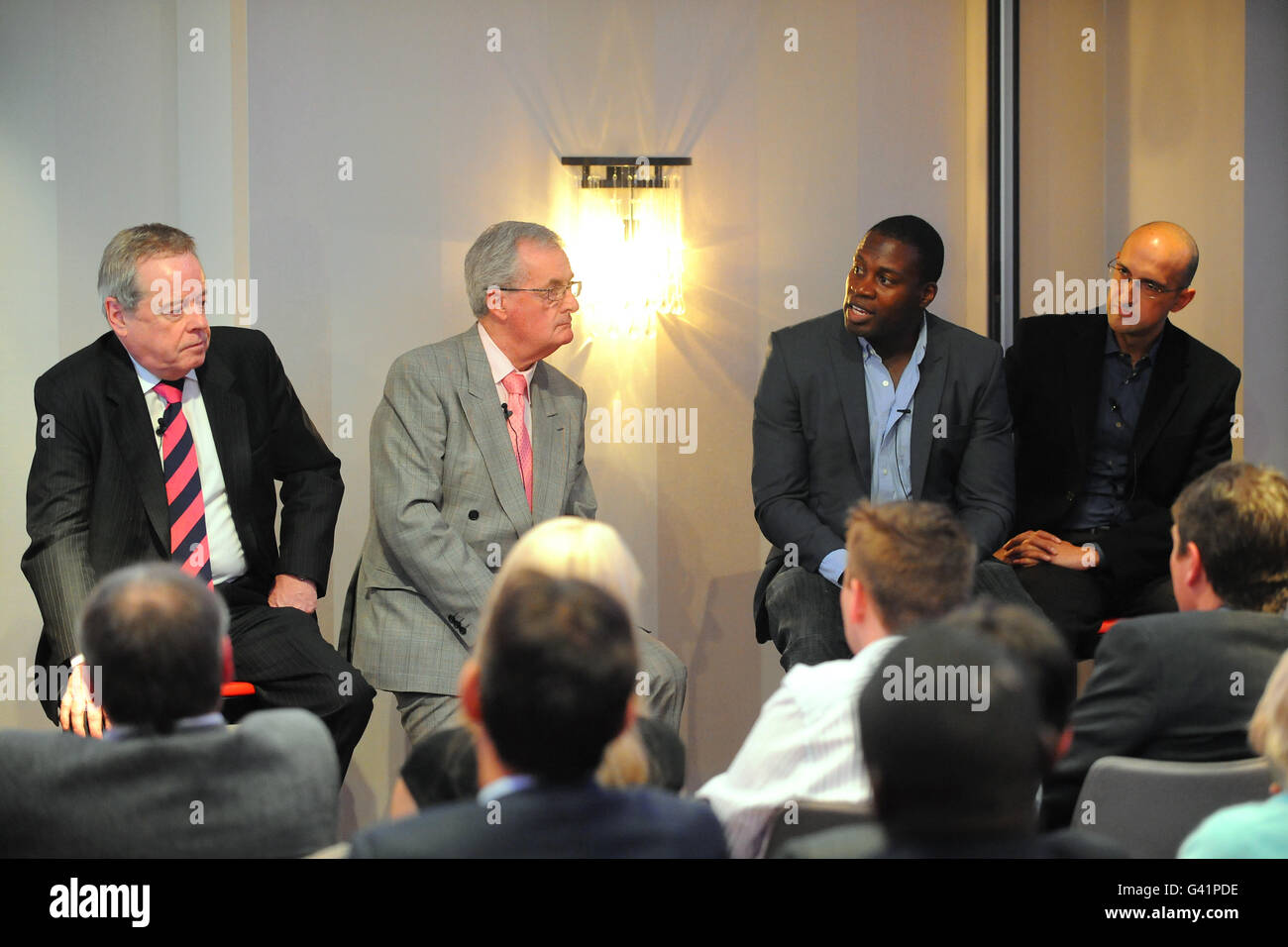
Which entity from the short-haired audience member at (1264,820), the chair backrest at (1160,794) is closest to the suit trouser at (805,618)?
the chair backrest at (1160,794)

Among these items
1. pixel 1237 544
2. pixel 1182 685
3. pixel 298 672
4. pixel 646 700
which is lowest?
pixel 646 700

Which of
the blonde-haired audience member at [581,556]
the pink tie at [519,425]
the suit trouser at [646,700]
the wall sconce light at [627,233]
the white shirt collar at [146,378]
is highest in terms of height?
the wall sconce light at [627,233]

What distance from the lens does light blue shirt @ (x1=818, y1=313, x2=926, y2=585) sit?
3869 millimetres

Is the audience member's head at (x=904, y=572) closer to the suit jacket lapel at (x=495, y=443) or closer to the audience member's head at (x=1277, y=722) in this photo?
the audience member's head at (x=1277, y=722)

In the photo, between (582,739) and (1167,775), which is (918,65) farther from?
(582,739)

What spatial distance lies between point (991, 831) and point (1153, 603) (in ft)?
8.41

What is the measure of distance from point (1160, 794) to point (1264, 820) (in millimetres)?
406

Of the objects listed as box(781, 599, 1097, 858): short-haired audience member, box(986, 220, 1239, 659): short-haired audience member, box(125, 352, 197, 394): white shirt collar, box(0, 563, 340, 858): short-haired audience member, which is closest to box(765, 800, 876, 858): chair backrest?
box(781, 599, 1097, 858): short-haired audience member

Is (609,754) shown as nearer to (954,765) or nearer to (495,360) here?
(954,765)

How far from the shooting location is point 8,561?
14.1 feet

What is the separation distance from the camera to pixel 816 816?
2.03 meters

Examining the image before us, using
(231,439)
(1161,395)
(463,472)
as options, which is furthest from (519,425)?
(1161,395)

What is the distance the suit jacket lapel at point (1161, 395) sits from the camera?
3.96 metres
